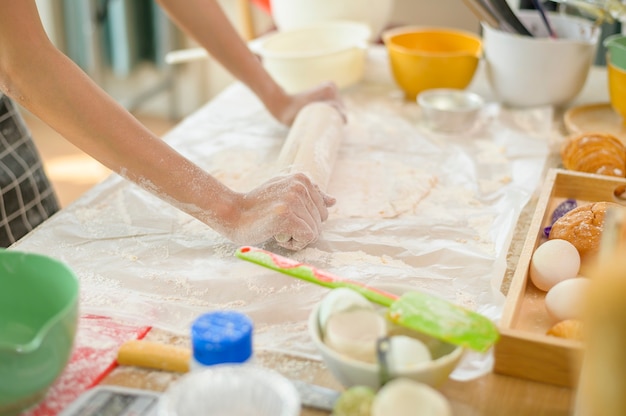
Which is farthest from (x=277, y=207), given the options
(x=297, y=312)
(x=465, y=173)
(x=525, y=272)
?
(x=465, y=173)

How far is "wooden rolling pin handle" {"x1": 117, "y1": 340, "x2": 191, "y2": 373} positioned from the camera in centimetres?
86

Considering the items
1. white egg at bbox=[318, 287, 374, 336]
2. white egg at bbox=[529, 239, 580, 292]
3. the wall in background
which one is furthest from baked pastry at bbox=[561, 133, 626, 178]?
the wall in background

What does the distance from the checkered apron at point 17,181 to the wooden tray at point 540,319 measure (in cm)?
93

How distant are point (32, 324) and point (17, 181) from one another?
0.62 metres

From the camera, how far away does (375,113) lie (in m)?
1.74

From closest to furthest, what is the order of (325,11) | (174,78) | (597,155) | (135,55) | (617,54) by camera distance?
1. (597,155)
2. (617,54)
3. (325,11)
4. (135,55)
5. (174,78)

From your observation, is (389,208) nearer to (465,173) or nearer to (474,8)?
(465,173)

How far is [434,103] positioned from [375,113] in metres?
0.14

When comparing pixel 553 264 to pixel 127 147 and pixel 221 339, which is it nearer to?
pixel 221 339

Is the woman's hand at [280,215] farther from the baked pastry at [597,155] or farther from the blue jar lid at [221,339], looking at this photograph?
the baked pastry at [597,155]

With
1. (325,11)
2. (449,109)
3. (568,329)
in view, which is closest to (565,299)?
(568,329)

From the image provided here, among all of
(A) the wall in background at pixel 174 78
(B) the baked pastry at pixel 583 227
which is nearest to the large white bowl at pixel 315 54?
(B) the baked pastry at pixel 583 227

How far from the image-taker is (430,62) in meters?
1.72

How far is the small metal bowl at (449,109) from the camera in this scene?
5.29 ft
